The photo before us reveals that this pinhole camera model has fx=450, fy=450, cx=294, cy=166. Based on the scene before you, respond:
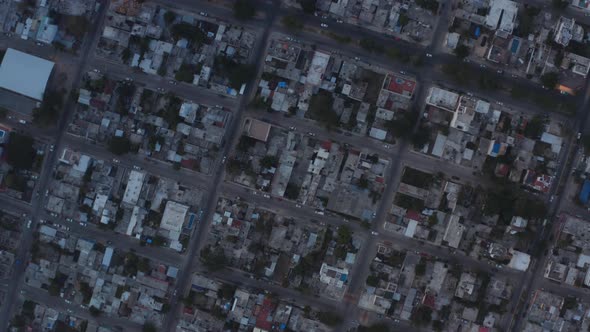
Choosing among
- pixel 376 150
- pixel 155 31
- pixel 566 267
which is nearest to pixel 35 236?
pixel 155 31

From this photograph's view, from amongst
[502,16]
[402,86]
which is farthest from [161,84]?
[502,16]

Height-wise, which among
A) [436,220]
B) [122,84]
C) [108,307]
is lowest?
[108,307]

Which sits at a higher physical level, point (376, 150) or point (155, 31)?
point (155, 31)

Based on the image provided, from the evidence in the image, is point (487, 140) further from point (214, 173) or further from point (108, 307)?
point (108, 307)

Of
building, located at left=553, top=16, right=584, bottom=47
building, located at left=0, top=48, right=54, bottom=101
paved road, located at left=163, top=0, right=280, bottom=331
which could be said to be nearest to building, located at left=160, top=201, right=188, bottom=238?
paved road, located at left=163, top=0, right=280, bottom=331

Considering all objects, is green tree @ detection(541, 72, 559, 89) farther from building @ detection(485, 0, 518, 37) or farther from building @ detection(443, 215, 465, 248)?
building @ detection(443, 215, 465, 248)

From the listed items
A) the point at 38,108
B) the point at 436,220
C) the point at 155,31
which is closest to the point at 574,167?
the point at 436,220
